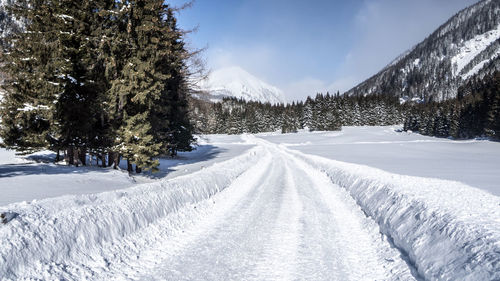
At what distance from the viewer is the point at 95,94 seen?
13781 mm

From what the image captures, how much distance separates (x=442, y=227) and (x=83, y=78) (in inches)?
605

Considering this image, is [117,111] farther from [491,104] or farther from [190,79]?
[491,104]

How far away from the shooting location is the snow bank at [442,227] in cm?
Result: 350

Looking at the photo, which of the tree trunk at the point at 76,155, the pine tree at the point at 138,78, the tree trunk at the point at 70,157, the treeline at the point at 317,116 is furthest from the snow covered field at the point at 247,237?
the treeline at the point at 317,116

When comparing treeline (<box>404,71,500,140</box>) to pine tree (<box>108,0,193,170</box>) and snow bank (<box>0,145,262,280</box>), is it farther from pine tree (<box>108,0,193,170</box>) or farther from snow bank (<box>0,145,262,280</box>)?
snow bank (<box>0,145,262,280</box>)

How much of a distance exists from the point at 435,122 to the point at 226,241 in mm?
101588

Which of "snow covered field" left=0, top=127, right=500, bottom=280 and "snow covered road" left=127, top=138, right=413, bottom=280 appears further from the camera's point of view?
"snow covered road" left=127, top=138, right=413, bottom=280

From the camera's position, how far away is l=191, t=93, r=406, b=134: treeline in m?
103

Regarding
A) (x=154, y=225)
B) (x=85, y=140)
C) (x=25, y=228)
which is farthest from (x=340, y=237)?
(x=85, y=140)

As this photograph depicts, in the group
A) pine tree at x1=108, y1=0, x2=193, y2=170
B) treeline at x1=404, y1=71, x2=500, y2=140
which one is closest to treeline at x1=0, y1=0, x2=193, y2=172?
pine tree at x1=108, y1=0, x2=193, y2=170

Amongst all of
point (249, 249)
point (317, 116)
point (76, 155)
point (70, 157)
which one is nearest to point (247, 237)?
point (249, 249)

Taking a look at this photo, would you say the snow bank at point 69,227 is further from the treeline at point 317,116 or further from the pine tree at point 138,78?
the treeline at point 317,116

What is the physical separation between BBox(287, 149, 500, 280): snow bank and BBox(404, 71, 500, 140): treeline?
2565 inches

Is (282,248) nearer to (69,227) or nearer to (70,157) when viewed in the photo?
(69,227)
